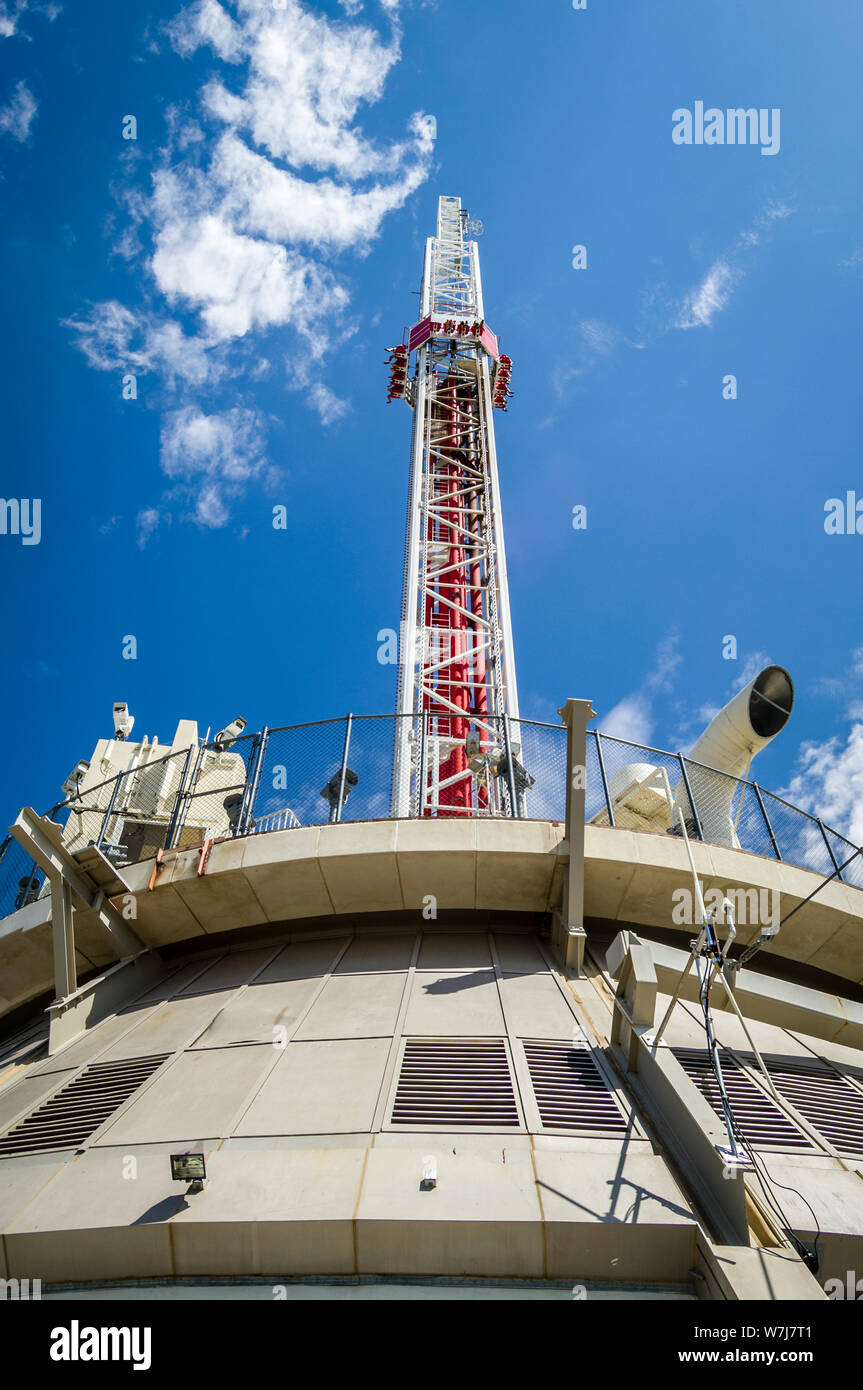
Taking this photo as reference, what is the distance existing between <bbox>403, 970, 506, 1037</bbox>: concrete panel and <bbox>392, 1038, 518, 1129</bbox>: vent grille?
7.6 inches

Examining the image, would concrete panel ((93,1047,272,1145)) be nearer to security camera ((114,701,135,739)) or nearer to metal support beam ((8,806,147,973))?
metal support beam ((8,806,147,973))

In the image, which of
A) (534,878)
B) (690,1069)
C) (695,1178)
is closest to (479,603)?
(534,878)

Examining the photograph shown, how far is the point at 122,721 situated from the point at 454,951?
21932mm

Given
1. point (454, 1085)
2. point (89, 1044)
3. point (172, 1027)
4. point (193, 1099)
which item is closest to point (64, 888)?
point (89, 1044)

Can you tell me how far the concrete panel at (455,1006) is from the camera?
7785 mm

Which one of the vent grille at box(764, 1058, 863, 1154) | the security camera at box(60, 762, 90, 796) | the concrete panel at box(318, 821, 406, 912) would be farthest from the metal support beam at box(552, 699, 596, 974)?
the security camera at box(60, 762, 90, 796)

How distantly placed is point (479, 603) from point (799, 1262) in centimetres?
1873

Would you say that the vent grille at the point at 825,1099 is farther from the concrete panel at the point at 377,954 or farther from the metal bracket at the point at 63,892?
the metal bracket at the point at 63,892

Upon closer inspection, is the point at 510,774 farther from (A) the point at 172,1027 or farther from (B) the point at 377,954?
(A) the point at 172,1027

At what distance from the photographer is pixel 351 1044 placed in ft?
24.9

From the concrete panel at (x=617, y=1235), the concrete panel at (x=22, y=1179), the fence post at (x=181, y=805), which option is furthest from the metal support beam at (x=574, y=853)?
the concrete panel at (x=22, y=1179)
